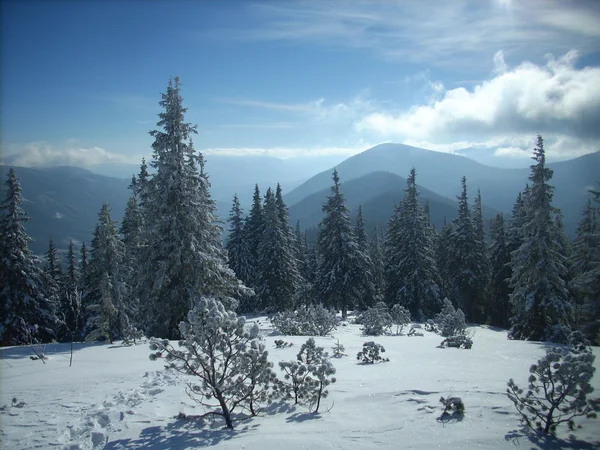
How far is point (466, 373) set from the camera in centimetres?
873

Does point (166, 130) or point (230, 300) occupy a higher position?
point (166, 130)

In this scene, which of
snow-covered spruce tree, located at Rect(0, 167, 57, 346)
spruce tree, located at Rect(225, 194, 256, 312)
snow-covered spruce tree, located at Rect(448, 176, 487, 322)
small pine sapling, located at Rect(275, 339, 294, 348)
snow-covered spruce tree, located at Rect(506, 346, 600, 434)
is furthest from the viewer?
spruce tree, located at Rect(225, 194, 256, 312)

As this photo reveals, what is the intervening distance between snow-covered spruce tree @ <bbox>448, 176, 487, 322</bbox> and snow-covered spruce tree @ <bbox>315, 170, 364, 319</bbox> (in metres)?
11.1

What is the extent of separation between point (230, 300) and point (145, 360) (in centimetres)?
781

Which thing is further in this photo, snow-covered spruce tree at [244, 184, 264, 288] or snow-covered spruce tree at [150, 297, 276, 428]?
snow-covered spruce tree at [244, 184, 264, 288]

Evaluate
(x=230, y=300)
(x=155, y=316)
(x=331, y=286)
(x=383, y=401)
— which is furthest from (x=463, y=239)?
(x=383, y=401)

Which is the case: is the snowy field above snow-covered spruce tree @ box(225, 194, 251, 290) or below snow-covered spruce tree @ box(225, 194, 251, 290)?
below

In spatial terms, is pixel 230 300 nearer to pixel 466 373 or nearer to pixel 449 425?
pixel 466 373

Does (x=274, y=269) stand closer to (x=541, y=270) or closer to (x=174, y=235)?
(x=174, y=235)

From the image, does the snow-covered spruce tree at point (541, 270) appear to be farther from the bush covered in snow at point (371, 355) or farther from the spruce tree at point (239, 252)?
the spruce tree at point (239, 252)

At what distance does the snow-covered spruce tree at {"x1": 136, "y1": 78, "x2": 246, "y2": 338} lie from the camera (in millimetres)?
17531

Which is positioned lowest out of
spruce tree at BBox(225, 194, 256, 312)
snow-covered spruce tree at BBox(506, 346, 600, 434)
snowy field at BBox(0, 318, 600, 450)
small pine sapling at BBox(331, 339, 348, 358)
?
small pine sapling at BBox(331, 339, 348, 358)

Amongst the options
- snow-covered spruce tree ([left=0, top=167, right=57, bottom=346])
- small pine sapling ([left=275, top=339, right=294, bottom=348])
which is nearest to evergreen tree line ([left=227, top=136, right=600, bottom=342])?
snow-covered spruce tree ([left=0, top=167, right=57, bottom=346])

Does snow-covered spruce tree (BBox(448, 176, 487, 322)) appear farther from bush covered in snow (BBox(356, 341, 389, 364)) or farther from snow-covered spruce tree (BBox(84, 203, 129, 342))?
snow-covered spruce tree (BBox(84, 203, 129, 342))
